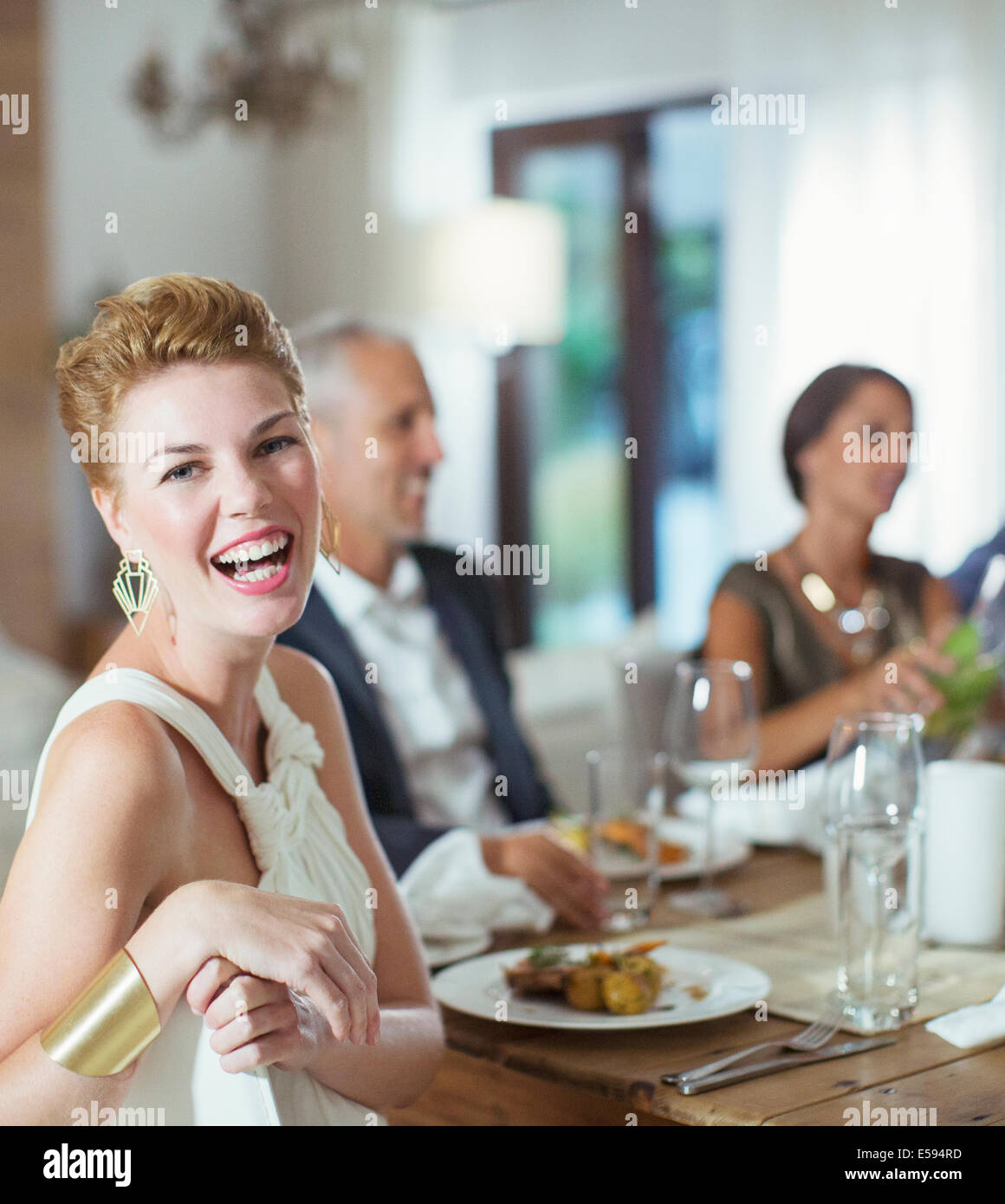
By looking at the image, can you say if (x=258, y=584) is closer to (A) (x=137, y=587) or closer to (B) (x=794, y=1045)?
(A) (x=137, y=587)

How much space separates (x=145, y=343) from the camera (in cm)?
94

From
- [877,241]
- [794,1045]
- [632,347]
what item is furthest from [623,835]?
[632,347]

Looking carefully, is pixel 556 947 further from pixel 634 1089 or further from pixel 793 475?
pixel 793 475

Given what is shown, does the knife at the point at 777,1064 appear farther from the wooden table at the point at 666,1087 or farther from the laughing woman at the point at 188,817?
the laughing woman at the point at 188,817

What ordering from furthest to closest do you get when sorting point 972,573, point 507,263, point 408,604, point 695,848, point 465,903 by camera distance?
1. point 507,263
2. point 972,573
3. point 408,604
4. point 695,848
5. point 465,903

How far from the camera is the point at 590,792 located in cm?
152

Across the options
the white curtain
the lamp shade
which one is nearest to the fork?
the white curtain

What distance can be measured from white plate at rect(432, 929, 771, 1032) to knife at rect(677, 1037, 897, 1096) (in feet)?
0.25

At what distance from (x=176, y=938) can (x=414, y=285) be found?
5088 mm

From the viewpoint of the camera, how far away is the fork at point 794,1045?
104 centimetres

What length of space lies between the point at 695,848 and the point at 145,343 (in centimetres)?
98

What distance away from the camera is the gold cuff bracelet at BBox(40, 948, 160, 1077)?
860 mm

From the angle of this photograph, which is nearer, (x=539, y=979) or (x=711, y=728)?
(x=539, y=979)
